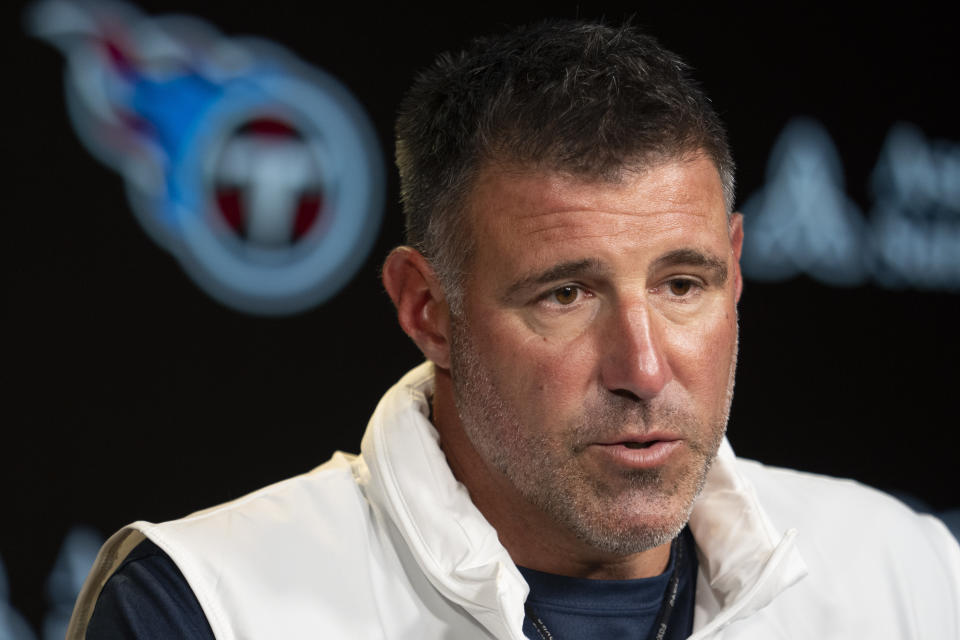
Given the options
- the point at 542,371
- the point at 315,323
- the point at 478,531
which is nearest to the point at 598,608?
the point at 478,531

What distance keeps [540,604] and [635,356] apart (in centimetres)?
38

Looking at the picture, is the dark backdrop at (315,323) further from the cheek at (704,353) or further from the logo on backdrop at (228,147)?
the cheek at (704,353)

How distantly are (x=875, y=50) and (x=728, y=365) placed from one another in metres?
1.93

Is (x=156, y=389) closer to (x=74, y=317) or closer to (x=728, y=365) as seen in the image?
(x=74, y=317)

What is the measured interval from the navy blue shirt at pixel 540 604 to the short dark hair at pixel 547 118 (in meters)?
0.42

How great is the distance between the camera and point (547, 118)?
5.01 ft

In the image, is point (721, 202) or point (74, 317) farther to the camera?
point (74, 317)

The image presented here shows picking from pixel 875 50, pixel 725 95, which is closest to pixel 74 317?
pixel 725 95

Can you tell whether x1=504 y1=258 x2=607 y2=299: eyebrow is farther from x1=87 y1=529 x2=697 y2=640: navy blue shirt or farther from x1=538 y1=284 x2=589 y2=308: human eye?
x1=87 y1=529 x2=697 y2=640: navy blue shirt

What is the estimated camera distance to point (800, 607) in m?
1.70

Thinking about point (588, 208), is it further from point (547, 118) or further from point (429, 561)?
point (429, 561)

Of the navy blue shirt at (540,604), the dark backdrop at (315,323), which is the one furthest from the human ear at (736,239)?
the dark backdrop at (315,323)

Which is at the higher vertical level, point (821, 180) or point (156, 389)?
point (821, 180)

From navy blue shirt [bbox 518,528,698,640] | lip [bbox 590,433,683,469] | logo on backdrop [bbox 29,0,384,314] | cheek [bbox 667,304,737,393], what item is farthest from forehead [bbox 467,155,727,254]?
logo on backdrop [bbox 29,0,384,314]
